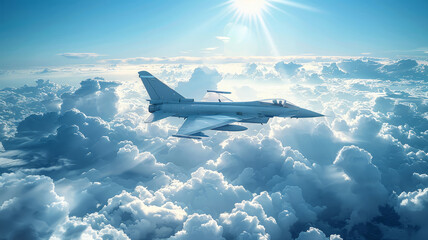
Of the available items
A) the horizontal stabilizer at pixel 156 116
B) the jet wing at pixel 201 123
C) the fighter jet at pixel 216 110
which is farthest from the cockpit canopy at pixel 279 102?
the horizontal stabilizer at pixel 156 116

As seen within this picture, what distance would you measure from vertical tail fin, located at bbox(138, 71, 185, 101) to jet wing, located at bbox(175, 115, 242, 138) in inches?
207

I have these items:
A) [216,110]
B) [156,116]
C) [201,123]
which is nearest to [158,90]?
[156,116]

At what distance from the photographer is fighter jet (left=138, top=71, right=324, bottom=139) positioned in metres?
20.8

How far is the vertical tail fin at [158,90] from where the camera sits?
83.2 feet

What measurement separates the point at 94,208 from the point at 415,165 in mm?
236456

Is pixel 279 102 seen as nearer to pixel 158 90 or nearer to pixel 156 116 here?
pixel 156 116

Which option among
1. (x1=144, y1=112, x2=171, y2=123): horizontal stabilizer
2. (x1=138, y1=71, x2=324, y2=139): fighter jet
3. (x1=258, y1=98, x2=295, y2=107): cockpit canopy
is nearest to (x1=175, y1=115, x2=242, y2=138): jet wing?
(x1=138, y1=71, x2=324, y2=139): fighter jet

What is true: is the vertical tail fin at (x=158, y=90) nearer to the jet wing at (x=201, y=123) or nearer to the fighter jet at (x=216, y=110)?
the fighter jet at (x=216, y=110)

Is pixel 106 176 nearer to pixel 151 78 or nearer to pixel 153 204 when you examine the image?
pixel 153 204

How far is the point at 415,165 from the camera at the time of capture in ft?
441

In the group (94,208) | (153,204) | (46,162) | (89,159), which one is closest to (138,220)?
(153,204)

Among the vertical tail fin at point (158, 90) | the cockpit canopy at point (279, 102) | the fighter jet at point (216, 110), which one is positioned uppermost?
the vertical tail fin at point (158, 90)

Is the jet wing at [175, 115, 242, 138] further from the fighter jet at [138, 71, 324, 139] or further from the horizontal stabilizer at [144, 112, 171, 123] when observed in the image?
the horizontal stabilizer at [144, 112, 171, 123]

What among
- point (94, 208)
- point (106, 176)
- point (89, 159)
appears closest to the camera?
point (94, 208)
